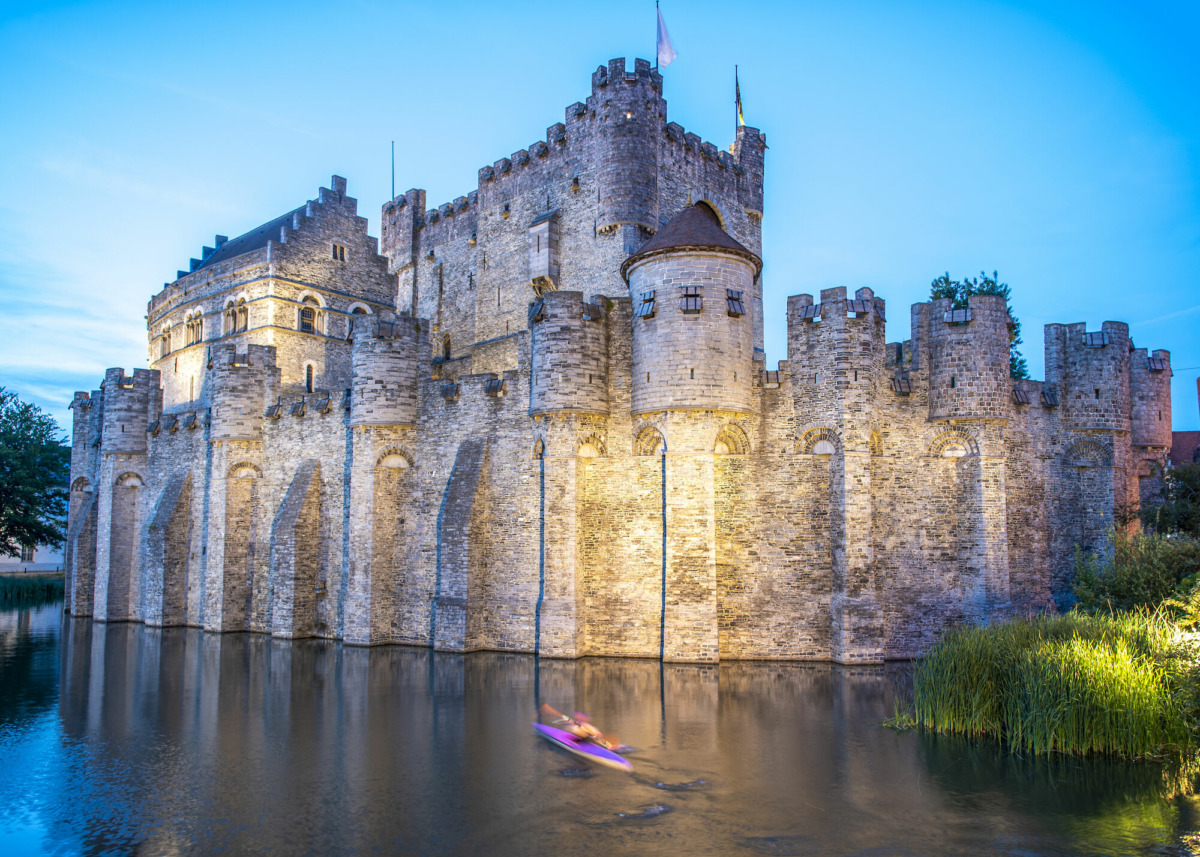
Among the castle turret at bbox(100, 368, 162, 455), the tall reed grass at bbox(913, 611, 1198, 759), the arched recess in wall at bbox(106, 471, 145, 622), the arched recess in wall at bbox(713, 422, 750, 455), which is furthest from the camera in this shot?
the castle turret at bbox(100, 368, 162, 455)

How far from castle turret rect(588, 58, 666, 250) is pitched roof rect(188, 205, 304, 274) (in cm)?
1882

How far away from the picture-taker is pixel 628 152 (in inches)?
1022

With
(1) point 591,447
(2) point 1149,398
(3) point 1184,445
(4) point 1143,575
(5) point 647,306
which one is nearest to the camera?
(4) point 1143,575

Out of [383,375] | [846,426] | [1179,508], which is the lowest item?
[1179,508]

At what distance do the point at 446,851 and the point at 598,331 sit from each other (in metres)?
14.6

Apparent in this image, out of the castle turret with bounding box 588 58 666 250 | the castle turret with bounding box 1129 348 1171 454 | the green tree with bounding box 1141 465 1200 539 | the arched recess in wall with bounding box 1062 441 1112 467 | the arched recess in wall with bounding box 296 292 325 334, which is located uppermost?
the castle turret with bounding box 588 58 666 250

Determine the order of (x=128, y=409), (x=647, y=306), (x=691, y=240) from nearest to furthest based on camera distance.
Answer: (x=691, y=240) < (x=647, y=306) < (x=128, y=409)

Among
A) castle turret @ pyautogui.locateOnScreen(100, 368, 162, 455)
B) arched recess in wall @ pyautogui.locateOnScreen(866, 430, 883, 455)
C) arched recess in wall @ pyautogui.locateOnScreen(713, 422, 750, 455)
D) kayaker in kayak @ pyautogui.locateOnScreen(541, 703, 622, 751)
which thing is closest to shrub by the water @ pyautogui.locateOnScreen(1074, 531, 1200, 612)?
arched recess in wall @ pyautogui.locateOnScreen(866, 430, 883, 455)

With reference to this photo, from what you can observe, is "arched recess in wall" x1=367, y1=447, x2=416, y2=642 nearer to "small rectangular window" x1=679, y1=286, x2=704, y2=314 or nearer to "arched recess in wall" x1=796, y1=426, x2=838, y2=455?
"small rectangular window" x1=679, y1=286, x2=704, y2=314

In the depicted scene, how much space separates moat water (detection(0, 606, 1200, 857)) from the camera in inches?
359

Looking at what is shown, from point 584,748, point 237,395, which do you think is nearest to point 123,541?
point 237,395

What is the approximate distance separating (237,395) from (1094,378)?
2631cm

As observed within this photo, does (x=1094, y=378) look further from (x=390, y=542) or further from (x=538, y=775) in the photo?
(x=390, y=542)

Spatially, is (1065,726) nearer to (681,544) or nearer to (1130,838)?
(1130,838)
